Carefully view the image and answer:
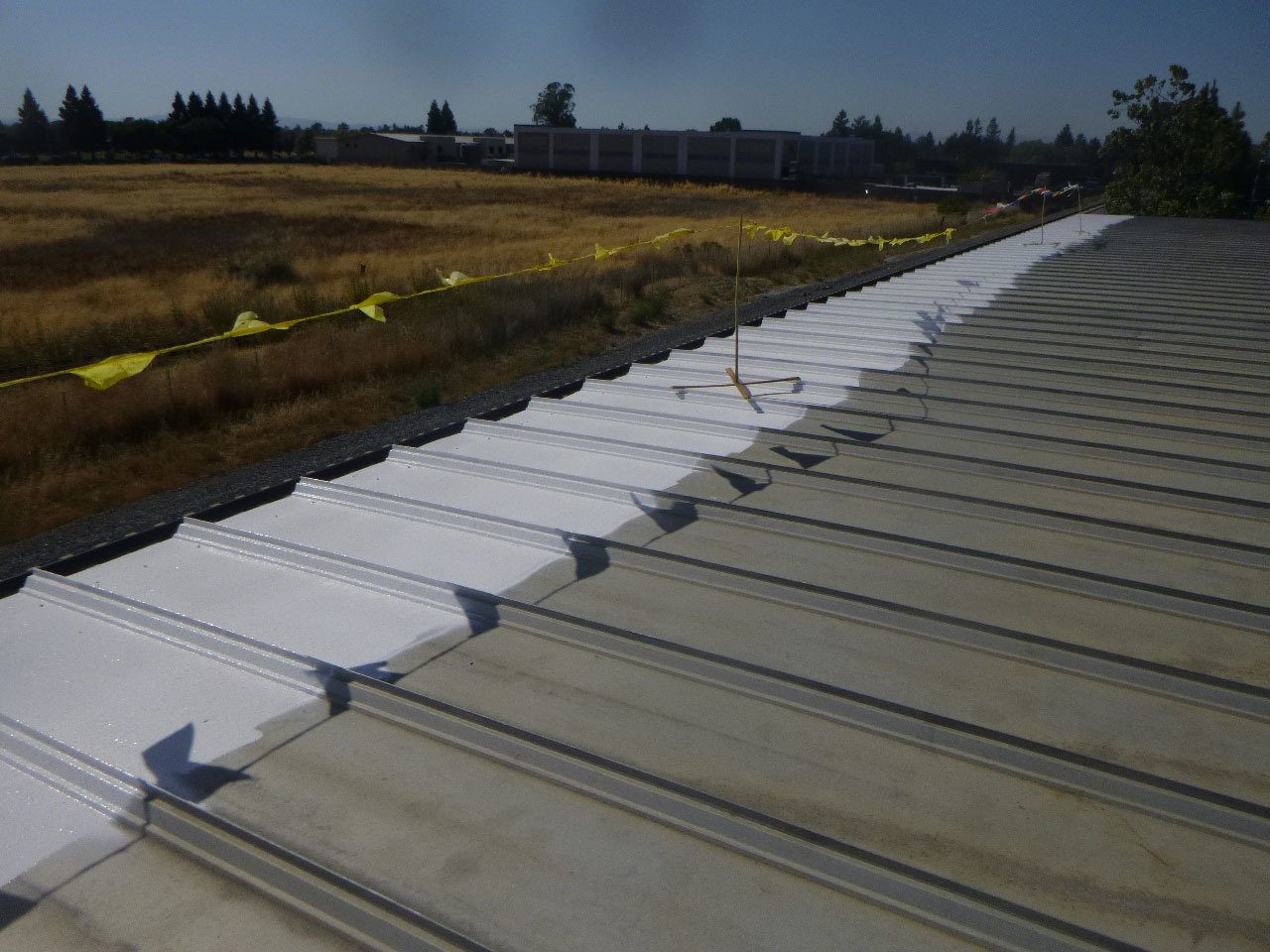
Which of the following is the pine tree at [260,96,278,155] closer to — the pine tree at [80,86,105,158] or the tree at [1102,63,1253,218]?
the pine tree at [80,86,105,158]

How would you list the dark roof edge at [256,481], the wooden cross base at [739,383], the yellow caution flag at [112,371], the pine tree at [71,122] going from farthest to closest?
the pine tree at [71,122] < the wooden cross base at [739,383] < the yellow caution flag at [112,371] < the dark roof edge at [256,481]

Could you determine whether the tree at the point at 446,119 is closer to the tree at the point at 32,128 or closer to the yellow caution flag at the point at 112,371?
the tree at the point at 32,128

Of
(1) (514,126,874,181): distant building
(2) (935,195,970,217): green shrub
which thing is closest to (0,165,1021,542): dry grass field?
(2) (935,195,970,217): green shrub

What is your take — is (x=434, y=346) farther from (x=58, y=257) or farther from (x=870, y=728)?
(x=58, y=257)

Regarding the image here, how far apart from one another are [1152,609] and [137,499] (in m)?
9.20

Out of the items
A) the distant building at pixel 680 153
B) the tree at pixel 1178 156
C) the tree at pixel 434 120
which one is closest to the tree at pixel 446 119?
the tree at pixel 434 120

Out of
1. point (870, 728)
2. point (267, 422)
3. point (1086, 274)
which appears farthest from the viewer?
point (1086, 274)

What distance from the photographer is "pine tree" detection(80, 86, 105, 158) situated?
4277 inches

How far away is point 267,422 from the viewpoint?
12.2m

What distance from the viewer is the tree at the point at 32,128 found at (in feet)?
383

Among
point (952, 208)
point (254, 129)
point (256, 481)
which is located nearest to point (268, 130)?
point (254, 129)

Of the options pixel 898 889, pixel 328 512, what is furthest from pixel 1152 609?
pixel 328 512

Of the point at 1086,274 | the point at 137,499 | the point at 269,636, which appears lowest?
the point at 137,499

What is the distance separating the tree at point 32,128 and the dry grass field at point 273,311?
272 feet
